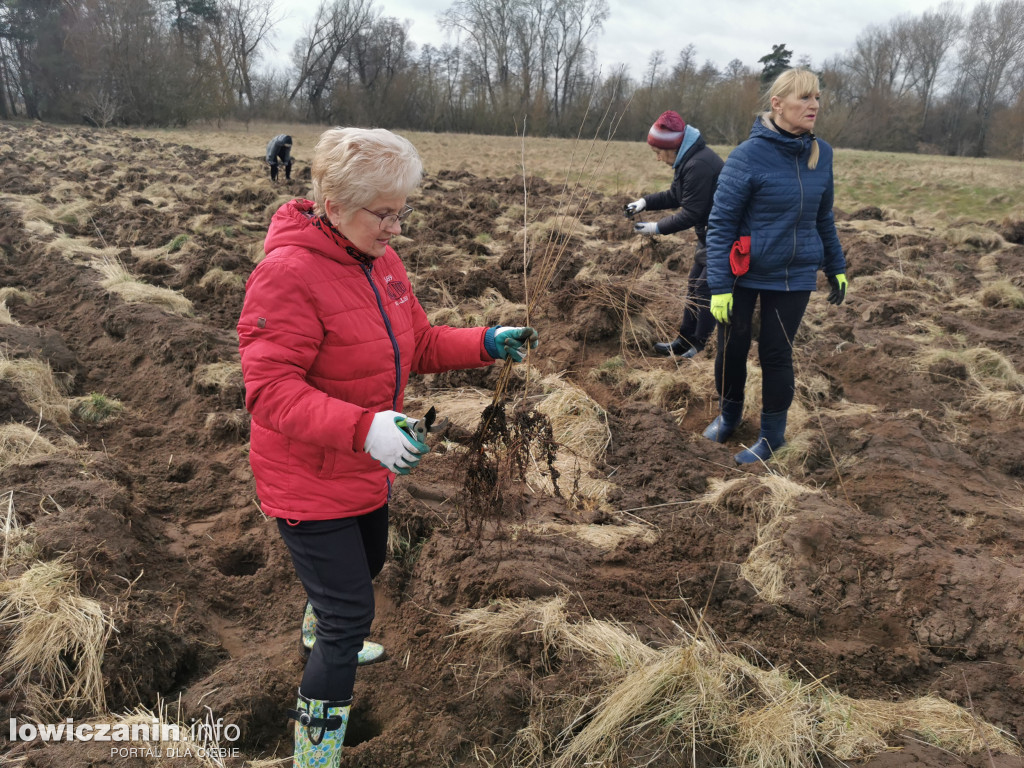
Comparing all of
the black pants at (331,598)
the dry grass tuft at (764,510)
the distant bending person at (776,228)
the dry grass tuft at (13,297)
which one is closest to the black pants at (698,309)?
the distant bending person at (776,228)

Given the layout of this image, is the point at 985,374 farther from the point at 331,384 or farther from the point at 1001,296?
the point at 331,384

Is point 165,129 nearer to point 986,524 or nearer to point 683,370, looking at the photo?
point 683,370

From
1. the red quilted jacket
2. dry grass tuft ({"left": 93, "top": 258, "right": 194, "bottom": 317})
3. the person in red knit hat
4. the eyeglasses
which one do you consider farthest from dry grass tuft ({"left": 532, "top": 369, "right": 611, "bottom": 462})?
dry grass tuft ({"left": 93, "top": 258, "right": 194, "bottom": 317})

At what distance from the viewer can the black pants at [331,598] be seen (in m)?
1.91

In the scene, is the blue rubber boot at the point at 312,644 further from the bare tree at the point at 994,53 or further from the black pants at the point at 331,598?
the bare tree at the point at 994,53

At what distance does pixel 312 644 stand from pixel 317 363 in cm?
124

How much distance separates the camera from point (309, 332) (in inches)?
70.6

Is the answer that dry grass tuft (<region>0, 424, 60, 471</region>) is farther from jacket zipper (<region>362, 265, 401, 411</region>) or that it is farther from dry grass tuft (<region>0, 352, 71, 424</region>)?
jacket zipper (<region>362, 265, 401, 411</region>)

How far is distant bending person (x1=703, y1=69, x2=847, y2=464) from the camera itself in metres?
3.58

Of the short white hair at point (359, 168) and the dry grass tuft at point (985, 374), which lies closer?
the short white hair at point (359, 168)

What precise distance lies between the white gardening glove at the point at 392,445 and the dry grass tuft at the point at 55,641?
1.47 metres

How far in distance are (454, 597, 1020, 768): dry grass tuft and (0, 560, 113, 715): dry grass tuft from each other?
1.41 metres

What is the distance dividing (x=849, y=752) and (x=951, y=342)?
18.5 feet

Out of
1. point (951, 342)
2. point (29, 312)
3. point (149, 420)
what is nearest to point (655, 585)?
point (149, 420)
